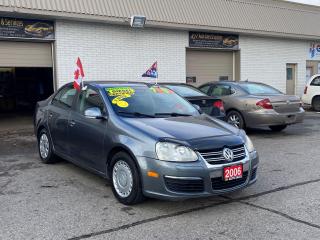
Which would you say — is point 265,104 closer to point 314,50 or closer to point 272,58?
point 272,58

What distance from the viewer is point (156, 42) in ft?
48.1

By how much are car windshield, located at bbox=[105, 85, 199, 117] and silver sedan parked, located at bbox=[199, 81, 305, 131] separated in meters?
4.41

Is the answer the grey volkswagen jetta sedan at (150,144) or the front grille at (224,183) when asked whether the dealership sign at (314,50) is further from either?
the front grille at (224,183)

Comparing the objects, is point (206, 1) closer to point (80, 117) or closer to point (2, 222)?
point (80, 117)

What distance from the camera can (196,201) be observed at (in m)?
5.20

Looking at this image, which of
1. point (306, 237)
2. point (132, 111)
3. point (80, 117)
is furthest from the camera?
point (80, 117)

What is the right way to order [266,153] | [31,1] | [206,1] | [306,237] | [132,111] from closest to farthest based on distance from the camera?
[306,237] → [132,111] → [266,153] → [31,1] → [206,1]

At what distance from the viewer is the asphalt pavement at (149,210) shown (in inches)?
165

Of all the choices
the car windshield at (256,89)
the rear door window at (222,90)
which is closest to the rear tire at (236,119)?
the rear door window at (222,90)

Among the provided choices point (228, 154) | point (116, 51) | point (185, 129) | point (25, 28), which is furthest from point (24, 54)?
point (228, 154)

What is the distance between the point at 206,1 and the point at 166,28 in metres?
2.14

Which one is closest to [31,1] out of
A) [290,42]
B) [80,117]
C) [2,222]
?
[80,117]

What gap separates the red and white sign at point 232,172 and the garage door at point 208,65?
11.6 meters

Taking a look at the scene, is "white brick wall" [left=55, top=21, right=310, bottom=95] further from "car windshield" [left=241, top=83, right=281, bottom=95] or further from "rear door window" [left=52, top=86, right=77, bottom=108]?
"rear door window" [left=52, top=86, right=77, bottom=108]
